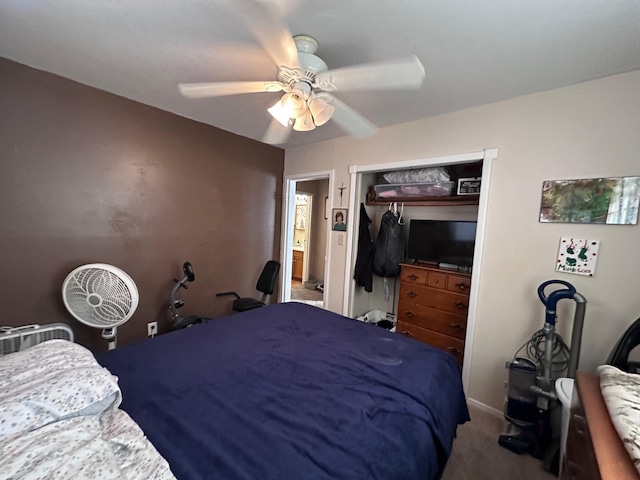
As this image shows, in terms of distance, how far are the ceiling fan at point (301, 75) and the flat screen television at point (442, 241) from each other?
64.4 inches

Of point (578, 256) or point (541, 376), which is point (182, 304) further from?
point (578, 256)

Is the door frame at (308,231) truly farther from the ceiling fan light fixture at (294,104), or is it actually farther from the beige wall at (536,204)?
the ceiling fan light fixture at (294,104)

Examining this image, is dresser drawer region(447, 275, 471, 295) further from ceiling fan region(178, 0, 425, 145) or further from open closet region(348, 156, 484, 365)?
ceiling fan region(178, 0, 425, 145)

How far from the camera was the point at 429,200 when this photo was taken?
108 inches

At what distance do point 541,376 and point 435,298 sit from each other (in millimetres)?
1013

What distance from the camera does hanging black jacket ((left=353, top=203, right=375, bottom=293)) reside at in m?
3.07

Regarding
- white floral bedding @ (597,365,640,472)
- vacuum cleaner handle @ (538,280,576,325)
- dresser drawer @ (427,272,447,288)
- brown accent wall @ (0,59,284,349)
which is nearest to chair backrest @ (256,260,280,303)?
brown accent wall @ (0,59,284,349)

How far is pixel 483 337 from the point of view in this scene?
209 centimetres

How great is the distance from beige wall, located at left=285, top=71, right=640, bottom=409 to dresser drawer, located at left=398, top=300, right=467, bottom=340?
398 mm

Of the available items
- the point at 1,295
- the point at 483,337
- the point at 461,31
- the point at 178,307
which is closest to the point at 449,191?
the point at 483,337

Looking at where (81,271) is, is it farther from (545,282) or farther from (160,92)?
(545,282)

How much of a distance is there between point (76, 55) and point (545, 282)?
11.0ft

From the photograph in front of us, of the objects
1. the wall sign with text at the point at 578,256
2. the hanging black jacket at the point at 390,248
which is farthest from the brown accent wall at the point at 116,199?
the wall sign with text at the point at 578,256

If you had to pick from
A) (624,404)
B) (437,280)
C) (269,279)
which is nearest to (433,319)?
(437,280)
